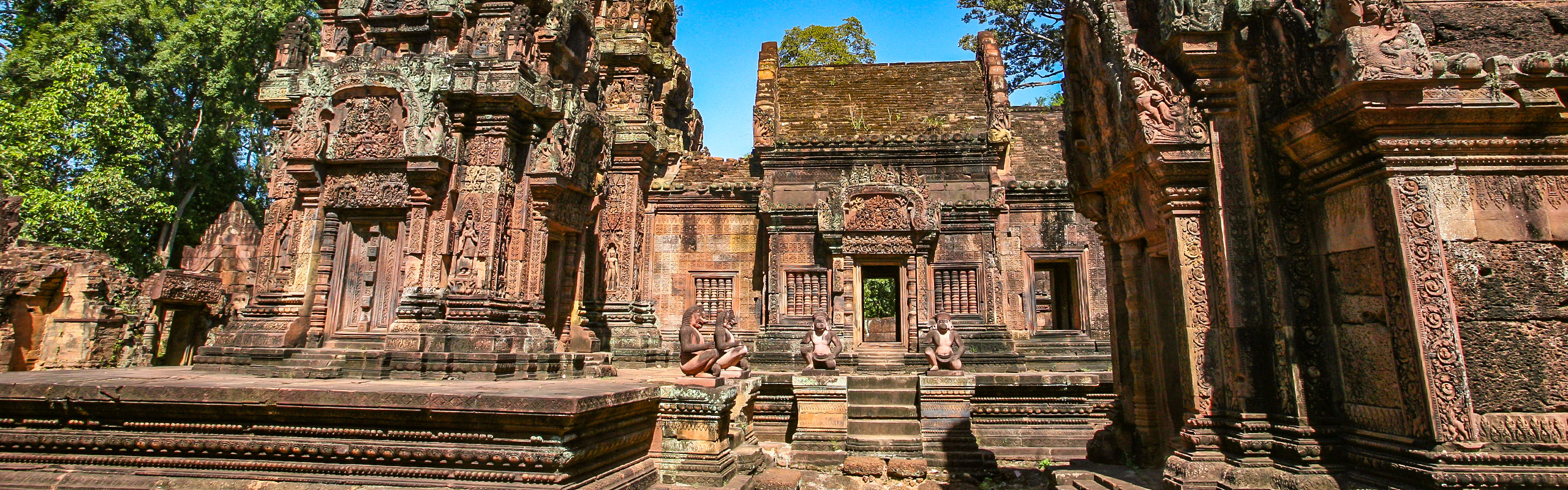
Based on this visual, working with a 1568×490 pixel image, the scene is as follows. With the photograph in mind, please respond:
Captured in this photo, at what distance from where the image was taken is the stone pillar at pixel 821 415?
10.1 meters

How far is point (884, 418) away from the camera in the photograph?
10.3m

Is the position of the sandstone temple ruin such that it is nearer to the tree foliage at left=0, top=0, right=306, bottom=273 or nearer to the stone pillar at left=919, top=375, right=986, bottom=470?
the stone pillar at left=919, top=375, right=986, bottom=470

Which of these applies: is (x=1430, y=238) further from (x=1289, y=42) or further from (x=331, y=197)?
A: (x=331, y=197)

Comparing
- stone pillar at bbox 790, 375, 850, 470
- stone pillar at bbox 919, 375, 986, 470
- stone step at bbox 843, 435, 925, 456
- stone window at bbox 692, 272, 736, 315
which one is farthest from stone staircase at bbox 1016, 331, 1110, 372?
stone window at bbox 692, 272, 736, 315

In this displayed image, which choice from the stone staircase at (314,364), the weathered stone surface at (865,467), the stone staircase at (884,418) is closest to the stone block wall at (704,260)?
the stone staircase at (884,418)

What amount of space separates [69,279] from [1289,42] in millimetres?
18591

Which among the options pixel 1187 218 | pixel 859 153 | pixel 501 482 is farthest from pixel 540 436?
pixel 859 153

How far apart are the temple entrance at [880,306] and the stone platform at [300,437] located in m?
10.1

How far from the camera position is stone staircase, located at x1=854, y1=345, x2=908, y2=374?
1327cm

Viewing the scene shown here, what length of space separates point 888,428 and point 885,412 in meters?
0.30

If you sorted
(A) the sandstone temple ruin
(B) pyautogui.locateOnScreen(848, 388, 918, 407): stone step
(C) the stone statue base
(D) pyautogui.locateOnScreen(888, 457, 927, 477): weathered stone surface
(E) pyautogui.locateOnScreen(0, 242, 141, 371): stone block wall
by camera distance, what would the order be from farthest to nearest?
1. (E) pyautogui.locateOnScreen(0, 242, 141, 371): stone block wall
2. (B) pyautogui.locateOnScreen(848, 388, 918, 407): stone step
3. (D) pyautogui.locateOnScreen(888, 457, 927, 477): weathered stone surface
4. (C) the stone statue base
5. (A) the sandstone temple ruin

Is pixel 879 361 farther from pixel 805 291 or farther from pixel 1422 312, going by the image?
pixel 1422 312

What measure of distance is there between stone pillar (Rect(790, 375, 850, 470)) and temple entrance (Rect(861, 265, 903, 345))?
14.1 feet

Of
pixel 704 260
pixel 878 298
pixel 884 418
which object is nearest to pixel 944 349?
pixel 884 418
